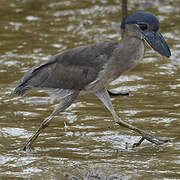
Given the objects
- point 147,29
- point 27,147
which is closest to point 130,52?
point 147,29

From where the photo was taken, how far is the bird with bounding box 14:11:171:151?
709 centimetres

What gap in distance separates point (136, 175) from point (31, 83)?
196cm

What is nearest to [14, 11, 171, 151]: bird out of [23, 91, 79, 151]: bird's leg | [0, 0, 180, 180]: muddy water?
[23, 91, 79, 151]: bird's leg

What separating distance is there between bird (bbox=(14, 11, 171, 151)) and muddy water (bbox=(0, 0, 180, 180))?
14.7 inches

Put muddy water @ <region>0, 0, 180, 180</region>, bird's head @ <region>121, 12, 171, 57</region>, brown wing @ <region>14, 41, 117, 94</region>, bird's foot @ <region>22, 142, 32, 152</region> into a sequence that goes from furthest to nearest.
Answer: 1. bird's foot @ <region>22, 142, 32, 152</region>
2. brown wing @ <region>14, 41, 117, 94</region>
3. bird's head @ <region>121, 12, 171, 57</region>
4. muddy water @ <region>0, 0, 180, 180</region>

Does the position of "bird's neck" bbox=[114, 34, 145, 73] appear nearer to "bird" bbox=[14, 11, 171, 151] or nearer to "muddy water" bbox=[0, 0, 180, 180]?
"bird" bbox=[14, 11, 171, 151]

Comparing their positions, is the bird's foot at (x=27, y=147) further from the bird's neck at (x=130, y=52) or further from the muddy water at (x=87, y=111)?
the bird's neck at (x=130, y=52)

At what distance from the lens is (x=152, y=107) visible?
29.3 feet

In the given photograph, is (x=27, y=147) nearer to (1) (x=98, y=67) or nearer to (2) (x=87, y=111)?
(1) (x=98, y=67)

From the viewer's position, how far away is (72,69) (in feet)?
24.6

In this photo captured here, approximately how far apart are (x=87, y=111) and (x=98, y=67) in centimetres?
178

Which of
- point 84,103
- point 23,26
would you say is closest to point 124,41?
point 84,103

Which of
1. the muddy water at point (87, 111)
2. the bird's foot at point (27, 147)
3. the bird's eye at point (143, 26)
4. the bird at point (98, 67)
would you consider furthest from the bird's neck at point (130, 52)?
the bird's foot at point (27, 147)

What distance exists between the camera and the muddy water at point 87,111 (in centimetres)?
670
